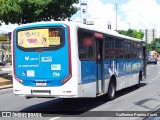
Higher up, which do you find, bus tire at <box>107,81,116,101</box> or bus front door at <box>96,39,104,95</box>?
bus front door at <box>96,39,104,95</box>

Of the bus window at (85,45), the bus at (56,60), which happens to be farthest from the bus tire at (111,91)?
the bus window at (85,45)

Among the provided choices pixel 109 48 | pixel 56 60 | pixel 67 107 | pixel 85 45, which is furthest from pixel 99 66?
pixel 56 60

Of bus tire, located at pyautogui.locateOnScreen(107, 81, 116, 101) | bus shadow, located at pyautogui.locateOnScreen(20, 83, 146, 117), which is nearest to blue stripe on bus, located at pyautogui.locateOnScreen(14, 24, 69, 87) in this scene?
bus shadow, located at pyautogui.locateOnScreen(20, 83, 146, 117)

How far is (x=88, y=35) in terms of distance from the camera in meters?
13.2

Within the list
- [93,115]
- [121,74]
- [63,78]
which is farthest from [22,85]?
[121,74]

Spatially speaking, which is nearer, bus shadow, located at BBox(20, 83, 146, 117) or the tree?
bus shadow, located at BBox(20, 83, 146, 117)

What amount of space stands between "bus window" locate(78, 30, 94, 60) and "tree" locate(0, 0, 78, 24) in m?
12.5

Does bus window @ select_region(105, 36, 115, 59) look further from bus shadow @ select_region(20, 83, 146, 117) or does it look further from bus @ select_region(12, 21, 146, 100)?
bus shadow @ select_region(20, 83, 146, 117)

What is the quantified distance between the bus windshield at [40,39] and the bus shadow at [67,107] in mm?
2060

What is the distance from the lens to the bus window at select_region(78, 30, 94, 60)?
1247cm

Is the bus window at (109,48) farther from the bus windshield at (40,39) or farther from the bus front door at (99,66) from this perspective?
the bus windshield at (40,39)

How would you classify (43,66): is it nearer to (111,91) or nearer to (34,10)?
(111,91)

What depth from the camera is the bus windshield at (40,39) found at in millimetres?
12258

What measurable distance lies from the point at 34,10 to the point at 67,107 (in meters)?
13.3
